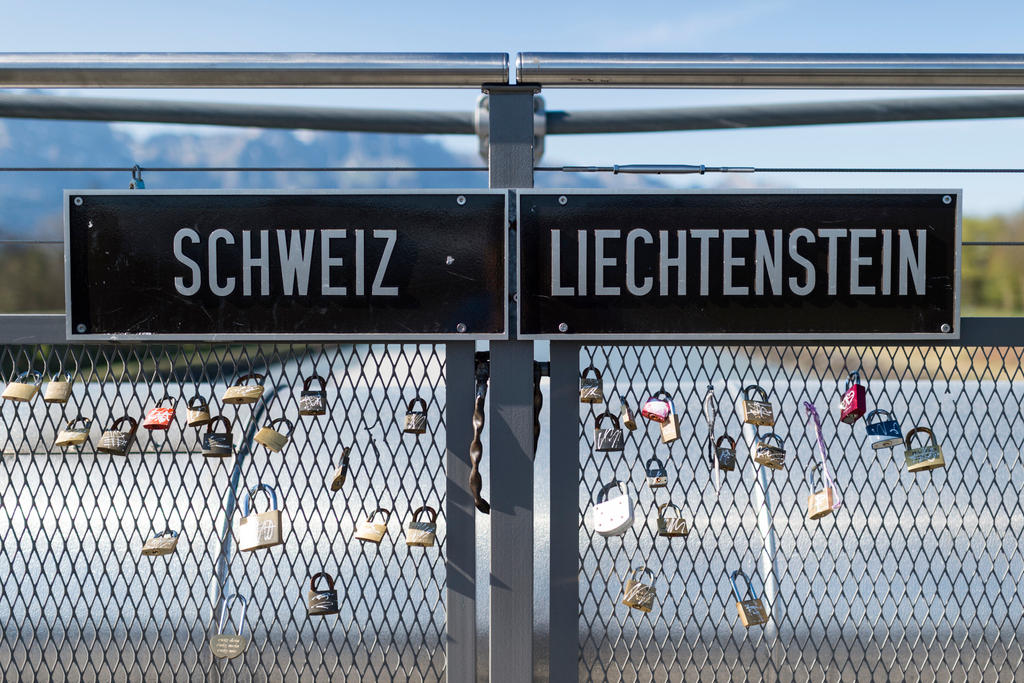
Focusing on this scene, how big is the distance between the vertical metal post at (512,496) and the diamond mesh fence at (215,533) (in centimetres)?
16

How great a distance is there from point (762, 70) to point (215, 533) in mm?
1918

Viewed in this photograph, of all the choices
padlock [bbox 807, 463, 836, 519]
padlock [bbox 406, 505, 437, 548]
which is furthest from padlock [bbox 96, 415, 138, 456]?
padlock [bbox 807, 463, 836, 519]

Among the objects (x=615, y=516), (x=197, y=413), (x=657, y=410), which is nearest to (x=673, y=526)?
(x=615, y=516)

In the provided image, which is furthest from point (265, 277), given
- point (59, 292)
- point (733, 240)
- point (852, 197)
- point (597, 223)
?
point (852, 197)

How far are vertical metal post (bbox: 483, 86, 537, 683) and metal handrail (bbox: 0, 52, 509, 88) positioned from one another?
9cm

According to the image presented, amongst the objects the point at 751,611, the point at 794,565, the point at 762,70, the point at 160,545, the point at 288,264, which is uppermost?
the point at 762,70

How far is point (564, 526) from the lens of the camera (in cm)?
158

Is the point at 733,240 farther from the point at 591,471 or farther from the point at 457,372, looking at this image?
the point at 591,471

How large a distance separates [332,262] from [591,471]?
117cm

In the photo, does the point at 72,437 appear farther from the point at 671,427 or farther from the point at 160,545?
the point at 671,427

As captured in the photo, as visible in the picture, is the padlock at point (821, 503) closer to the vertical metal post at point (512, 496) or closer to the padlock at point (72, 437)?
the vertical metal post at point (512, 496)

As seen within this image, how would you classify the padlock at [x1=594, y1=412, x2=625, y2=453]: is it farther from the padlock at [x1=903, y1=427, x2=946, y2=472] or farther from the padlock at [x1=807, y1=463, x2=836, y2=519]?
the padlock at [x1=903, y1=427, x2=946, y2=472]

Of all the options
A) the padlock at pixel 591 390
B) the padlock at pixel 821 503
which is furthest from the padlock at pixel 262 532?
the padlock at pixel 821 503

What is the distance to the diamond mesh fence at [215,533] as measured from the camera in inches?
66.4
